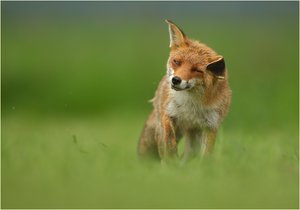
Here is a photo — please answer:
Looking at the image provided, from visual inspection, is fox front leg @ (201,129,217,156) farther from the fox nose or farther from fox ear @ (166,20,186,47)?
fox ear @ (166,20,186,47)

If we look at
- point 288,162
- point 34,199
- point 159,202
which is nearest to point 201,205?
point 159,202

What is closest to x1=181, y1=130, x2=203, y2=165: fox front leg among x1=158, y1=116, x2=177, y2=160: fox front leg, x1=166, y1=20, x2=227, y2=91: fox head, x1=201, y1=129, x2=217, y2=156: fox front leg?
x1=201, y1=129, x2=217, y2=156: fox front leg

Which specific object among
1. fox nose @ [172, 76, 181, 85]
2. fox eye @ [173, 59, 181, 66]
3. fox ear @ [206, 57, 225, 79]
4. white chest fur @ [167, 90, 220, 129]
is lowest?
white chest fur @ [167, 90, 220, 129]

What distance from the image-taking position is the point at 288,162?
8289 mm

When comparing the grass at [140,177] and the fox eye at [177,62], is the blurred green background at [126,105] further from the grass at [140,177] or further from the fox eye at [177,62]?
the fox eye at [177,62]

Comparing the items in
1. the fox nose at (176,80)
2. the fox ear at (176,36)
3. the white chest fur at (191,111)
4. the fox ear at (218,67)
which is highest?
the fox ear at (176,36)

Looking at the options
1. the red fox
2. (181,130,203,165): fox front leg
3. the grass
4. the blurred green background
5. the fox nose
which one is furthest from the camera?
(181,130,203,165): fox front leg

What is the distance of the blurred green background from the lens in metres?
6.57

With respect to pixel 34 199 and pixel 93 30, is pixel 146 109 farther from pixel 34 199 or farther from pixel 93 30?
pixel 34 199

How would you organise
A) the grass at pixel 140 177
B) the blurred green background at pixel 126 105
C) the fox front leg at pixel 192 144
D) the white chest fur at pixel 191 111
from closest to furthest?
the grass at pixel 140 177 < the blurred green background at pixel 126 105 < the white chest fur at pixel 191 111 < the fox front leg at pixel 192 144

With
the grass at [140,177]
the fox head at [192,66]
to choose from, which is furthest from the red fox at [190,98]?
the grass at [140,177]

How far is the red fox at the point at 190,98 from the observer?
845 cm

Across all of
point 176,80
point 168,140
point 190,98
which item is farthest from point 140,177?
point 190,98

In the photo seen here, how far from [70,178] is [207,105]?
2354 millimetres
